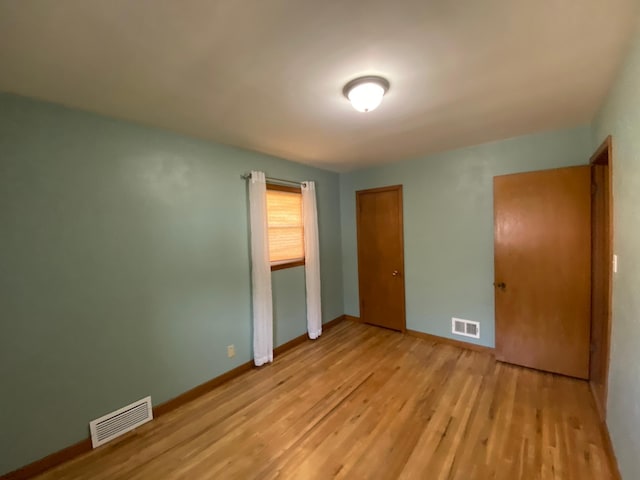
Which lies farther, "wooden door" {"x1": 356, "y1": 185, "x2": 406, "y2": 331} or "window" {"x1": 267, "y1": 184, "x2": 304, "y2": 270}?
"wooden door" {"x1": 356, "y1": 185, "x2": 406, "y2": 331}

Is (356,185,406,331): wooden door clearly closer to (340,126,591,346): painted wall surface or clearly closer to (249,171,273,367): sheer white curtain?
(340,126,591,346): painted wall surface

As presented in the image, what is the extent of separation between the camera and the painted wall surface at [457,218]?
2746 millimetres

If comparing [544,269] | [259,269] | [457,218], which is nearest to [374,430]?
[259,269]

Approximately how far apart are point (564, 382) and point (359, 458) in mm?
2131

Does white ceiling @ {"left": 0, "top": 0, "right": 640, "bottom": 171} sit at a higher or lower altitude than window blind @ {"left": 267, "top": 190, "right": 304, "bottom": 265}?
higher

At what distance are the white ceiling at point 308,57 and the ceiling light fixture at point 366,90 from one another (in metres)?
0.05

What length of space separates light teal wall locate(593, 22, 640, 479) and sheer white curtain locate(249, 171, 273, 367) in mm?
2670

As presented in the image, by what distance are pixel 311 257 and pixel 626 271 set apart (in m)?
2.74

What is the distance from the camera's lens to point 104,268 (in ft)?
6.47

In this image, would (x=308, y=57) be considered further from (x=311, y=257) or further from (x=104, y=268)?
(x=311, y=257)

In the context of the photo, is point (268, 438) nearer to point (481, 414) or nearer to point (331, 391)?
point (331, 391)

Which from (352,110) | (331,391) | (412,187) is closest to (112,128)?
(352,110)

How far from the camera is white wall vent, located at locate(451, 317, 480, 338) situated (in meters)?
3.18

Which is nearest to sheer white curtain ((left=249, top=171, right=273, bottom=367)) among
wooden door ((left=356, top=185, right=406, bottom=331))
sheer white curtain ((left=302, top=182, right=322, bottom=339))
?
sheer white curtain ((left=302, top=182, right=322, bottom=339))
